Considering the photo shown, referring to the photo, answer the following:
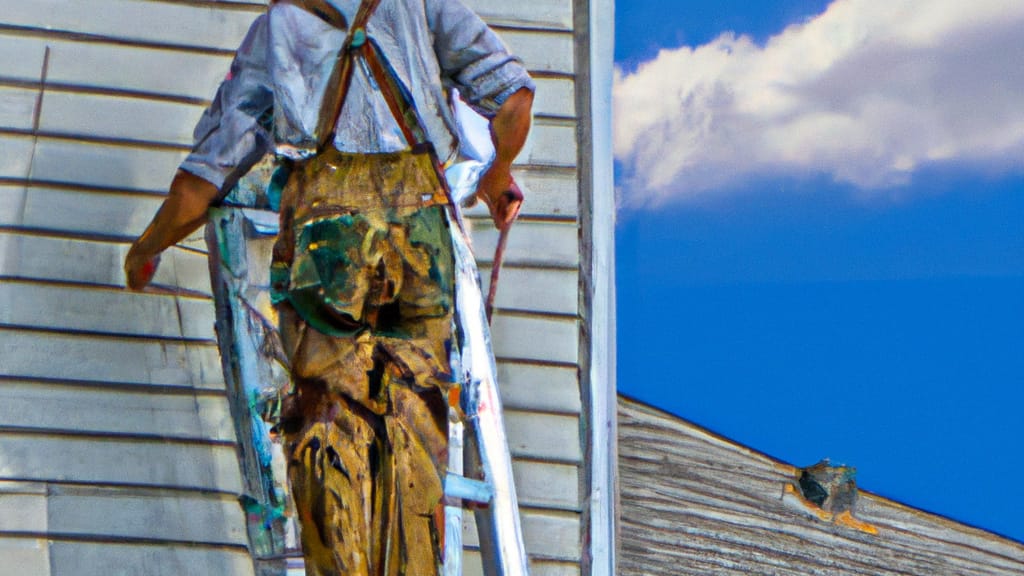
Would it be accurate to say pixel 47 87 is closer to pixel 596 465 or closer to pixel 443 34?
pixel 443 34

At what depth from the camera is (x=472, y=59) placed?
3.12 metres

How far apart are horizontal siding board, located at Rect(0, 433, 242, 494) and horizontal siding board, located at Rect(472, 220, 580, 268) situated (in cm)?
91

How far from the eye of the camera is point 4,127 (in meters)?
3.90

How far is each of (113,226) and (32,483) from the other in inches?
28.0

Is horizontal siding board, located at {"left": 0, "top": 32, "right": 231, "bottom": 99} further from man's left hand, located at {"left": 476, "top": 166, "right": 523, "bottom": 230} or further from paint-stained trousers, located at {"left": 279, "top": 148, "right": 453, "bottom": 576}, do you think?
paint-stained trousers, located at {"left": 279, "top": 148, "right": 453, "bottom": 576}

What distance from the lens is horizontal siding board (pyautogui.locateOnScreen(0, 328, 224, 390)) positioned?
3795 mm

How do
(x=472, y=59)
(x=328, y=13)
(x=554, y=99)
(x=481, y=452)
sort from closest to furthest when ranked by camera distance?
(x=481, y=452) → (x=328, y=13) → (x=472, y=59) → (x=554, y=99)

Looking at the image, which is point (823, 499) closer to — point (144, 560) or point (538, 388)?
point (538, 388)

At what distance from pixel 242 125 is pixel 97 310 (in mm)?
994

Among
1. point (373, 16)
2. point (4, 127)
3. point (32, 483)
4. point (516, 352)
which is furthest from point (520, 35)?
point (32, 483)

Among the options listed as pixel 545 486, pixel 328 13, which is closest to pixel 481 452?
pixel 328 13

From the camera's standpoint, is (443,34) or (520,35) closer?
(443,34)

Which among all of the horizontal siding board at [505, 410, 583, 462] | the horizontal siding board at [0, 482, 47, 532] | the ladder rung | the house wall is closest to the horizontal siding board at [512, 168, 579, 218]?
the house wall

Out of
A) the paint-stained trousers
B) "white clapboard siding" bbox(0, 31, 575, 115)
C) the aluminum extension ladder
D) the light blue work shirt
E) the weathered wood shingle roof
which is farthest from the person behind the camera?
the weathered wood shingle roof
